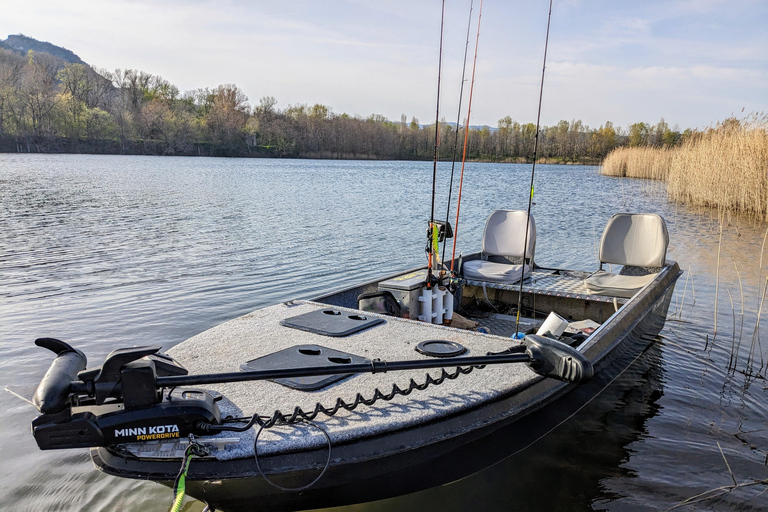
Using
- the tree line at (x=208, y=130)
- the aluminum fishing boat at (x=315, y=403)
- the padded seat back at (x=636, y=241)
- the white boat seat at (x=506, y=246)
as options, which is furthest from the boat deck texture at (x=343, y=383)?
the tree line at (x=208, y=130)

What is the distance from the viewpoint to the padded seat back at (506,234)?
6.34 m

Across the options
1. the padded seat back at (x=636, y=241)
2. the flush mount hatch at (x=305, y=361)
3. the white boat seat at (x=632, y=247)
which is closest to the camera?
the flush mount hatch at (x=305, y=361)

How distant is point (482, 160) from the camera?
80688 mm

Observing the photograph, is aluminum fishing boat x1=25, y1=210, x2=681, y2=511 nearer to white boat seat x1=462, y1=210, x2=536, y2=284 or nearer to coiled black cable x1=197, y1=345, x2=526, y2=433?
coiled black cable x1=197, y1=345, x2=526, y2=433

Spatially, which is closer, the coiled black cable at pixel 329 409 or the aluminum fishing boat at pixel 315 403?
the aluminum fishing boat at pixel 315 403

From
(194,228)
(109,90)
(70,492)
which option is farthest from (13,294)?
(109,90)

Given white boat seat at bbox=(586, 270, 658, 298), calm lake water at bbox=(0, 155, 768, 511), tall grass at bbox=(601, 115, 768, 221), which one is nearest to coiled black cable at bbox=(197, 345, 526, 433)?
calm lake water at bbox=(0, 155, 768, 511)

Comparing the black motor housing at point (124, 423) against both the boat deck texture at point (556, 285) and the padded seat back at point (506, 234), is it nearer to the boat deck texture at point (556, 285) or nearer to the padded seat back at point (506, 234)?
the boat deck texture at point (556, 285)

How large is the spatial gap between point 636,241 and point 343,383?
4.60 meters

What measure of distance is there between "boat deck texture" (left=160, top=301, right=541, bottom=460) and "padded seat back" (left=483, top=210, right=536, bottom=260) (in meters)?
3.03

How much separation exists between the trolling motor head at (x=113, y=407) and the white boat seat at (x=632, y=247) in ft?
14.9

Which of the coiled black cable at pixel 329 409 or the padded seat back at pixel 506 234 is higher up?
the padded seat back at pixel 506 234

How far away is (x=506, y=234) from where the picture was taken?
6.44 meters

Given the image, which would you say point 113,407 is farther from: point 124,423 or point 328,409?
point 328,409
